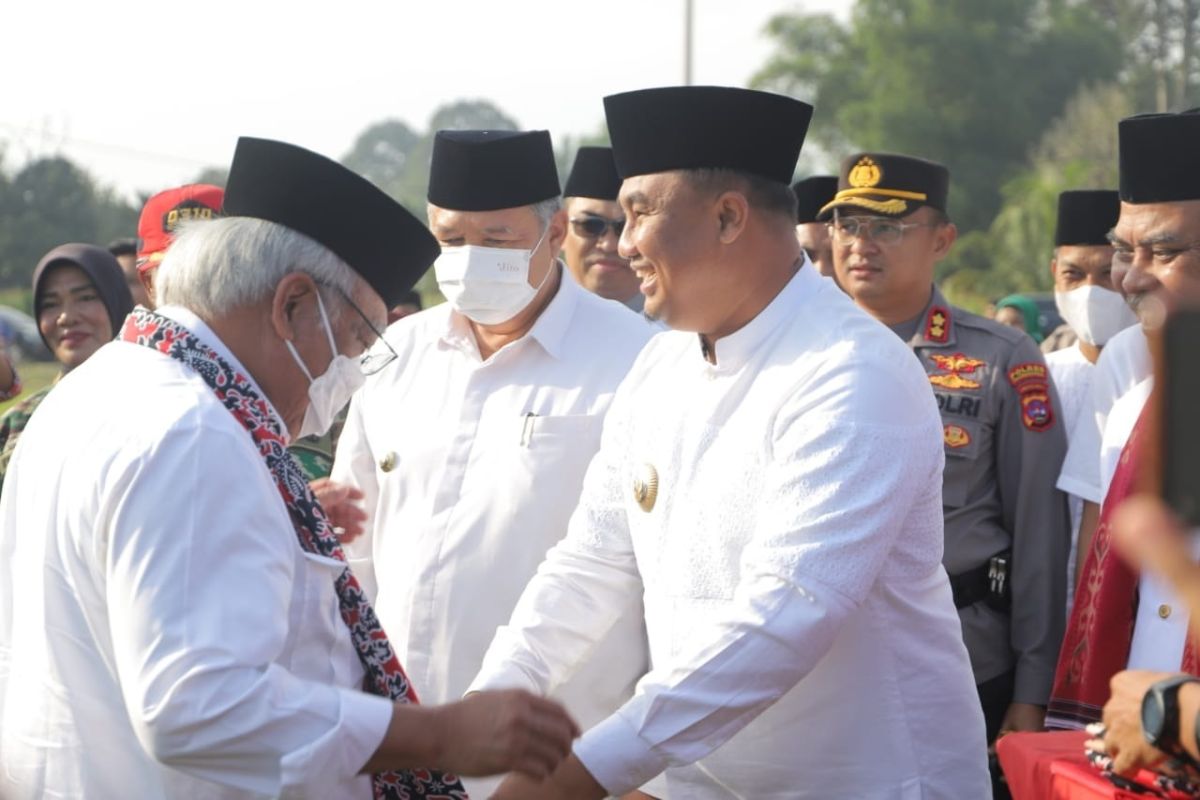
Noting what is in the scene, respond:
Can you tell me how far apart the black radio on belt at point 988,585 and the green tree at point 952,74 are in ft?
163

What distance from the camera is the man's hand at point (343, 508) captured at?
3855 mm

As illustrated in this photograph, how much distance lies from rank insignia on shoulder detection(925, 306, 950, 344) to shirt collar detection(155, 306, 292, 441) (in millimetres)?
2876

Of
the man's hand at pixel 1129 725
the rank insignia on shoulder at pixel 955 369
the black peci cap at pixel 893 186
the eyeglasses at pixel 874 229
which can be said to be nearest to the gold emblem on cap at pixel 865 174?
the black peci cap at pixel 893 186

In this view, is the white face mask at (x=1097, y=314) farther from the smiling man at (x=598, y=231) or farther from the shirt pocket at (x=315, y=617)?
the shirt pocket at (x=315, y=617)

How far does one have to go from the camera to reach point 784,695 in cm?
309

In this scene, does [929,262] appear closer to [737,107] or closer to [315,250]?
[737,107]

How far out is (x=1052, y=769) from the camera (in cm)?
292

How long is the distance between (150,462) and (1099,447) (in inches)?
126

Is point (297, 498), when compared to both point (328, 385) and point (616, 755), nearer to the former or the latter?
point (328, 385)

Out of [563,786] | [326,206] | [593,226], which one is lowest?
[563,786]

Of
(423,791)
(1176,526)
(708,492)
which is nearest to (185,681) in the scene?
(423,791)

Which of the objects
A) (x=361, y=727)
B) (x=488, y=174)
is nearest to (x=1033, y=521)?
(x=488, y=174)

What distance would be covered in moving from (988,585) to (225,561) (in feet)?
10.1

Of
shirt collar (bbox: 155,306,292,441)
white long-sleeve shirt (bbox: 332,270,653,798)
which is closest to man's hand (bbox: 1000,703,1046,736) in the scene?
white long-sleeve shirt (bbox: 332,270,653,798)
